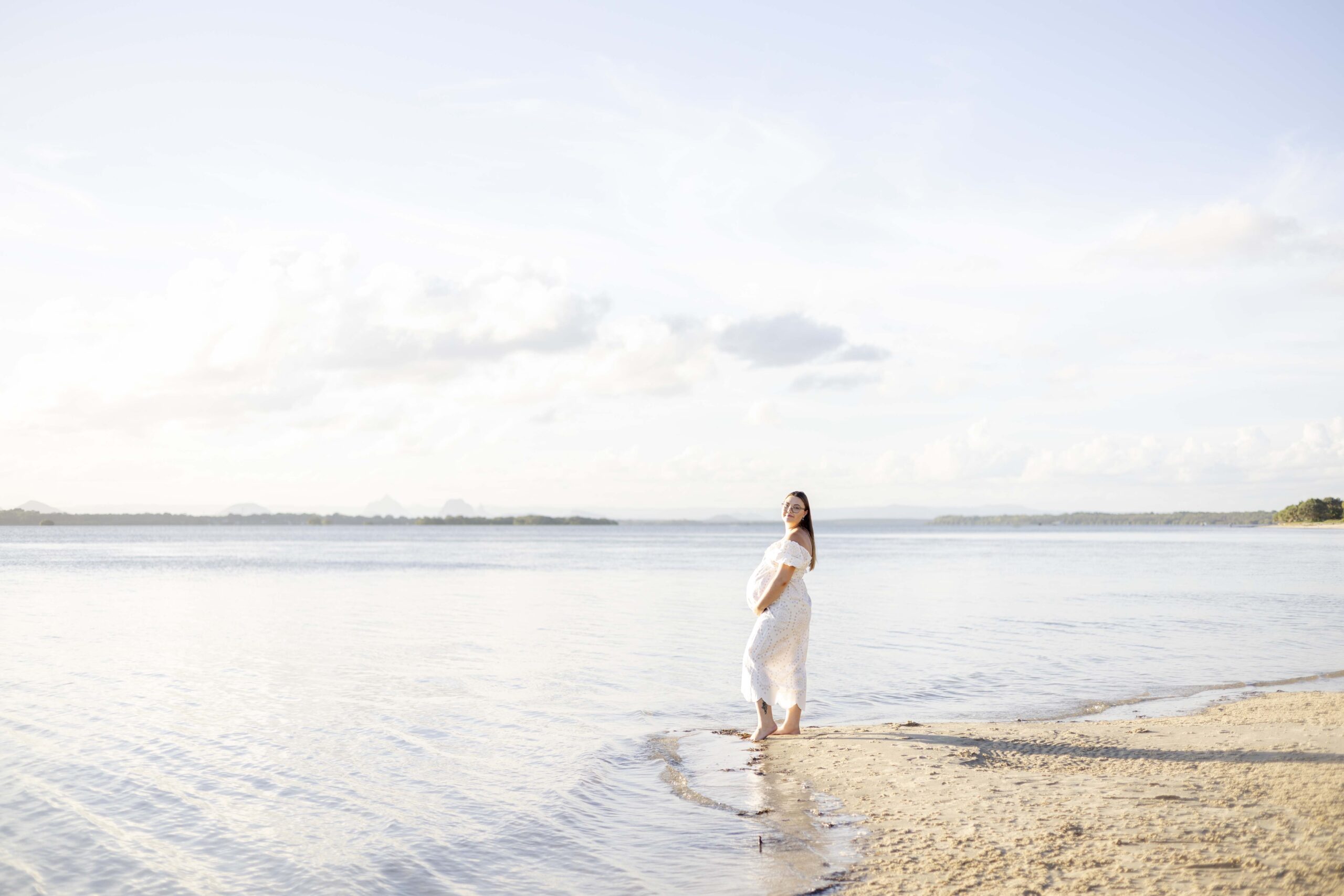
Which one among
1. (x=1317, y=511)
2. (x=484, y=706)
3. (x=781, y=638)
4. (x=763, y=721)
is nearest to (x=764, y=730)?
(x=763, y=721)

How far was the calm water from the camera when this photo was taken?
7301 mm

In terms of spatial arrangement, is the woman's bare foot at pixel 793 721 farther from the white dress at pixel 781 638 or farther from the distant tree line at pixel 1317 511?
the distant tree line at pixel 1317 511

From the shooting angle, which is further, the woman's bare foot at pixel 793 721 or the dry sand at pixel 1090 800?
the woman's bare foot at pixel 793 721

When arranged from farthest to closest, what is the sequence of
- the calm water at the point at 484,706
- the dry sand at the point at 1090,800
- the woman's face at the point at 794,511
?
the woman's face at the point at 794,511 → the calm water at the point at 484,706 → the dry sand at the point at 1090,800

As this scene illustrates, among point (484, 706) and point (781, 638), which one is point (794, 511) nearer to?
point (781, 638)

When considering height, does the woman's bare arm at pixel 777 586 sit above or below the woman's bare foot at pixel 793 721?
above

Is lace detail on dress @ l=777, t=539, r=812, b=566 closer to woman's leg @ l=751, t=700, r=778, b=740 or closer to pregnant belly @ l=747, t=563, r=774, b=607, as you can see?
pregnant belly @ l=747, t=563, r=774, b=607

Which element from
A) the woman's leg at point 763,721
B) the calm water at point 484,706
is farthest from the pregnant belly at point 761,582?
the calm water at point 484,706

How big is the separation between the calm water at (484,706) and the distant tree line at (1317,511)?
455ft

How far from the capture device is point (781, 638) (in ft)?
34.6

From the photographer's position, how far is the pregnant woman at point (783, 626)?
10.4 meters

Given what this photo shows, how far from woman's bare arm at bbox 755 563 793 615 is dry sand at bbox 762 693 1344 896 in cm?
159

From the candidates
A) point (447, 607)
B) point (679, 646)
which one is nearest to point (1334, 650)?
A: point (679, 646)

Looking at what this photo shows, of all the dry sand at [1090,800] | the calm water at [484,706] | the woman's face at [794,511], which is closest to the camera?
the dry sand at [1090,800]
